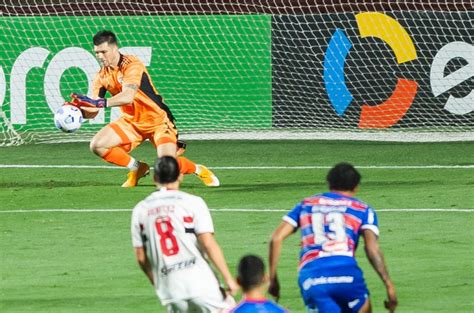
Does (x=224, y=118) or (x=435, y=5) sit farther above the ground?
(x=435, y=5)

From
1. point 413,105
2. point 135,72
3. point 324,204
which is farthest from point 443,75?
point 324,204

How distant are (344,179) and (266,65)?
16.1 meters

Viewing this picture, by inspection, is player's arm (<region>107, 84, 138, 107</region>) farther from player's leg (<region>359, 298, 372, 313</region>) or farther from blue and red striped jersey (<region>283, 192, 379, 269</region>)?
player's leg (<region>359, 298, 372, 313</region>)

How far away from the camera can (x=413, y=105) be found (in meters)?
24.3

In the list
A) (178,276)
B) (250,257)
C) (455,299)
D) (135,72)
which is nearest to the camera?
(250,257)

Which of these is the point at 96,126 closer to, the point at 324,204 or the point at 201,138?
the point at 201,138

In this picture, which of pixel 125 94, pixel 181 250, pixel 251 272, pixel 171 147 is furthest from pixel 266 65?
pixel 251 272

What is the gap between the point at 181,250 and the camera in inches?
332

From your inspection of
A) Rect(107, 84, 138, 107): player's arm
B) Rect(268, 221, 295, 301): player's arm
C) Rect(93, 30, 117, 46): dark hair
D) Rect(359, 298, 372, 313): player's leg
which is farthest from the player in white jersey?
Rect(93, 30, 117, 46): dark hair

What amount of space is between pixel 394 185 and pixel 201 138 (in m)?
6.86

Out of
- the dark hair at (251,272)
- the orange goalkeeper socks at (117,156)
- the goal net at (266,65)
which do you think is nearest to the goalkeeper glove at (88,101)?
the orange goalkeeper socks at (117,156)

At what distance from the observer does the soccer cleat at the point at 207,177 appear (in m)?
18.2

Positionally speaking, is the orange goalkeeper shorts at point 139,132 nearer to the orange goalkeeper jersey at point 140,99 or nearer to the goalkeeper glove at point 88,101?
the orange goalkeeper jersey at point 140,99

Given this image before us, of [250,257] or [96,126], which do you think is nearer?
[250,257]
